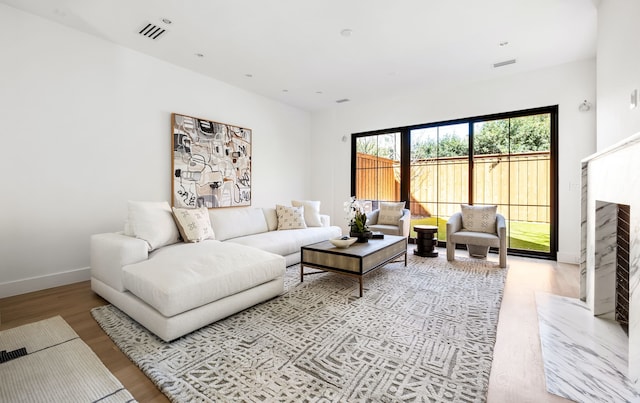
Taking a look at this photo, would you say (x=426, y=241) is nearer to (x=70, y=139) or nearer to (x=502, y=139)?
(x=502, y=139)

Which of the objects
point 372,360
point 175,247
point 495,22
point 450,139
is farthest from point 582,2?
point 175,247

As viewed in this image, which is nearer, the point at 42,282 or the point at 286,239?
the point at 42,282

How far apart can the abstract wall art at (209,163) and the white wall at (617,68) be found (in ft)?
15.4

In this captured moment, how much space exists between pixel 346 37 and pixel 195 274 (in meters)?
3.03

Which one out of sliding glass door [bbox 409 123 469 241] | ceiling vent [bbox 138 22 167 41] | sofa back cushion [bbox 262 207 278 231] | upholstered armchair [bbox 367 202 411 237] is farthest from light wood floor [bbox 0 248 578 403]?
ceiling vent [bbox 138 22 167 41]

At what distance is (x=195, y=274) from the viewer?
7.16 feet

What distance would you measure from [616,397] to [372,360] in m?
1.24

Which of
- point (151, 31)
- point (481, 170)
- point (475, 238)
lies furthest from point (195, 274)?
point (481, 170)

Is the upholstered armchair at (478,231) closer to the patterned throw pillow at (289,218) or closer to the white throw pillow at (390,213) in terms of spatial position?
the white throw pillow at (390,213)

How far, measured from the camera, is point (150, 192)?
3969 millimetres

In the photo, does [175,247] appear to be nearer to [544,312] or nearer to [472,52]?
[544,312]

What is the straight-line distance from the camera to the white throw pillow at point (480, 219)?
427cm

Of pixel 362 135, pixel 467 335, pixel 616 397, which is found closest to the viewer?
pixel 616 397

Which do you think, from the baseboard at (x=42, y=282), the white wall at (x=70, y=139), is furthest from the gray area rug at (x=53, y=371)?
the white wall at (x=70, y=139)
